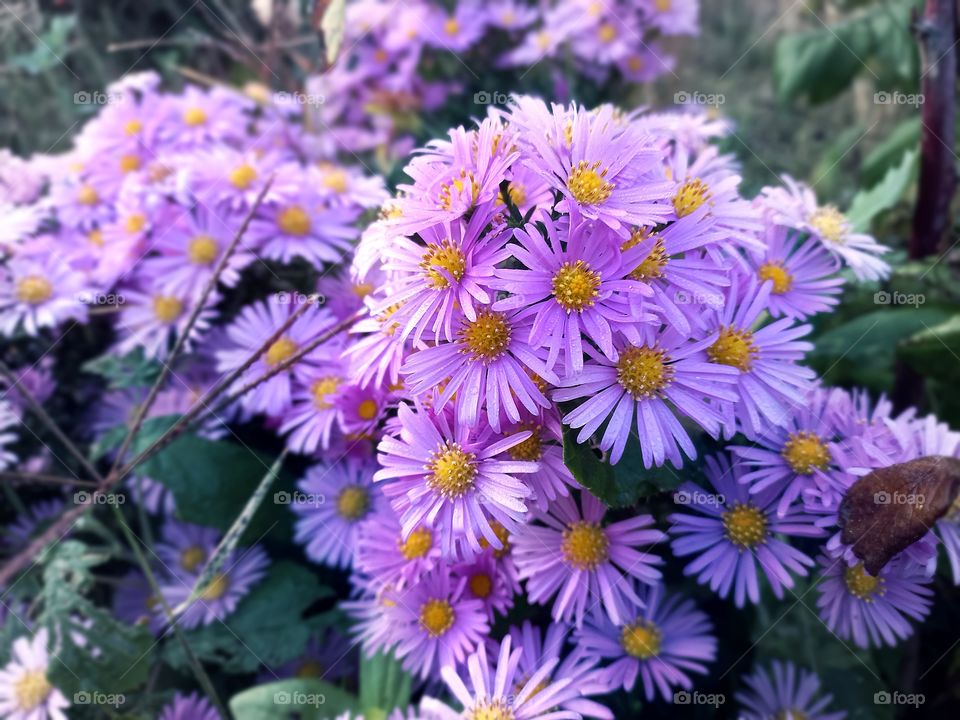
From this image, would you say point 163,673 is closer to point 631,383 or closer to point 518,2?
point 631,383

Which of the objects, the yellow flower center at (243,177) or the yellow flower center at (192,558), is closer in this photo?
the yellow flower center at (243,177)

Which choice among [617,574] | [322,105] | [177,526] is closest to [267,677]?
[177,526]

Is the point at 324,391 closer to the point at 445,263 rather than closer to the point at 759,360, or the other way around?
the point at 445,263

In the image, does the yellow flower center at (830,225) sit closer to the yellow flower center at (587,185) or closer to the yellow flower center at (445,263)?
the yellow flower center at (587,185)

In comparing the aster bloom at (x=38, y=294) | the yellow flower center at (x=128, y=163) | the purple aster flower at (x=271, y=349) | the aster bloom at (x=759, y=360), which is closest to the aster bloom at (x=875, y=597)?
the aster bloom at (x=759, y=360)

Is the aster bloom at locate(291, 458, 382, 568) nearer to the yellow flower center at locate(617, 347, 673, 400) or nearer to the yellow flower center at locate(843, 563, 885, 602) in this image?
the yellow flower center at locate(617, 347, 673, 400)

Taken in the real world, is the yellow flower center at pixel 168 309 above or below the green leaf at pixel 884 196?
below

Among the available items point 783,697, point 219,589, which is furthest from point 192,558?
point 783,697
